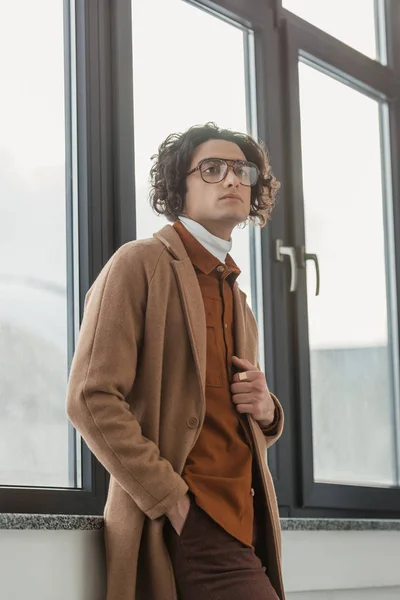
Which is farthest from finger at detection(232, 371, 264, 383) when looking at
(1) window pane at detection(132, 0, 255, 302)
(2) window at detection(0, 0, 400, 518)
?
(1) window pane at detection(132, 0, 255, 302)

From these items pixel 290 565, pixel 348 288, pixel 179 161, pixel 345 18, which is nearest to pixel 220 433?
pixel 179 161

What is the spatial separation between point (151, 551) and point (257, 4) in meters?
1.84

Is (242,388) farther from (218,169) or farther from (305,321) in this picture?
(305,321)

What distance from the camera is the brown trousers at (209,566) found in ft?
5.64

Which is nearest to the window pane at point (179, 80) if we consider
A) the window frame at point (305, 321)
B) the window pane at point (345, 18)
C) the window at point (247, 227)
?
the window at point (247, 227)

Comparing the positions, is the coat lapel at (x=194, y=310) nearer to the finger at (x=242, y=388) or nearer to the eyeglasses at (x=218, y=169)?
the finger at (x=242, y=388)

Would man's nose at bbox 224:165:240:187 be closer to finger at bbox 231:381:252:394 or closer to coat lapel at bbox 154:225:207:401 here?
coat lapel at bbox 154:225:207:401

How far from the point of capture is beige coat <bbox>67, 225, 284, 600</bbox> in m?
1.72

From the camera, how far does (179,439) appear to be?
5.88 feet

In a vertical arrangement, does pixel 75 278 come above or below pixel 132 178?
below

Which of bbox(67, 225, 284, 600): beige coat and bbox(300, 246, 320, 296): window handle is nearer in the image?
bbox(67, 225, 284, 600): beige coat

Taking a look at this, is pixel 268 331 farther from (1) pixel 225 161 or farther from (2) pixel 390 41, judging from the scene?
(2) pixel 390 41

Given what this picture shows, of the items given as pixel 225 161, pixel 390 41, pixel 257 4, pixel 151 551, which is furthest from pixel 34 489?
pixel 390 41

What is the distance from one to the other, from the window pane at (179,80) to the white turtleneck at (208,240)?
0.55 metres
